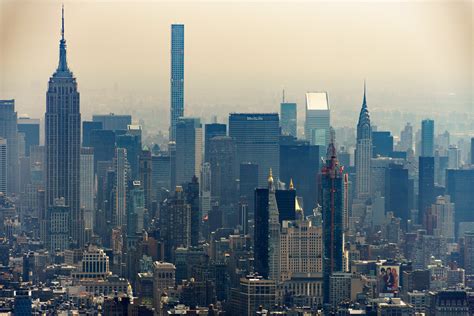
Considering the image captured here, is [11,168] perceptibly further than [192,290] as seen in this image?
Yes

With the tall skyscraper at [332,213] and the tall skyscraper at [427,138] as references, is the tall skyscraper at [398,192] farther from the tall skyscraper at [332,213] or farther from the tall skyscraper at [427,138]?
the tall skyscraper at [427,138]

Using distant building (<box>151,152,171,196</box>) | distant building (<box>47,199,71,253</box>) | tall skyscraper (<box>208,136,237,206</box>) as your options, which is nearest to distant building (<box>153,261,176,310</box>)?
distant building (<box>47,199,71,253</box>)

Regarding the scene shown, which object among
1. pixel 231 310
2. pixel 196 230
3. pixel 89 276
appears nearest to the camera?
pixel 231 310

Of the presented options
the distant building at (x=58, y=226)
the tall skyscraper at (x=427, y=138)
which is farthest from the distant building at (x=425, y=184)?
the distant building at (x=58, y=226)

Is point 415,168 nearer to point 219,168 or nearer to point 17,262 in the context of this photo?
point 219,168

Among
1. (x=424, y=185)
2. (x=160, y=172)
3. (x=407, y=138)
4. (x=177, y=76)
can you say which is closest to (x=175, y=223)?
(x=160, y=172)

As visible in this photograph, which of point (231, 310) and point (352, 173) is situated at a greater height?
point (352, 173)

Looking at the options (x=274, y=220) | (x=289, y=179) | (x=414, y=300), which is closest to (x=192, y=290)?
(x=414, y=300)
